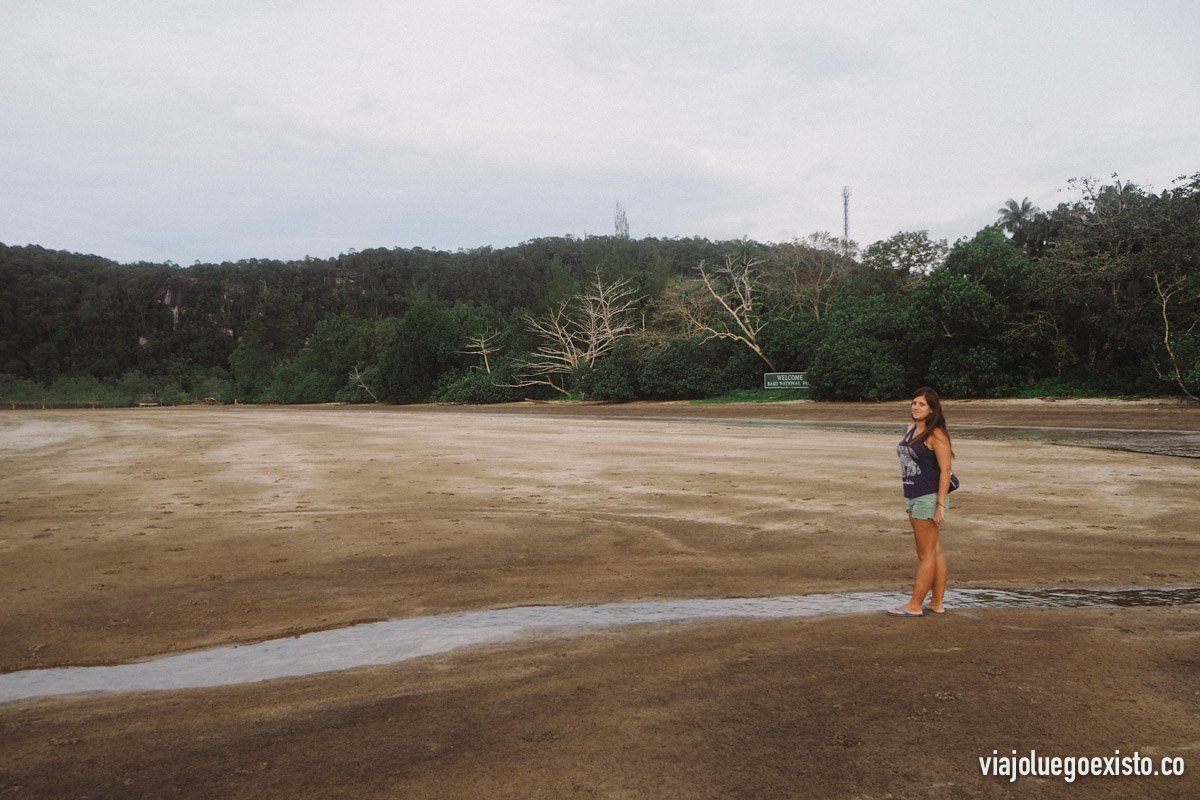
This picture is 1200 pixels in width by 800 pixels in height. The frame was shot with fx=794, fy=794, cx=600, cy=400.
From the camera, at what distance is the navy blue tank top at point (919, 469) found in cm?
541

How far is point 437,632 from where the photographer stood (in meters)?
5.46

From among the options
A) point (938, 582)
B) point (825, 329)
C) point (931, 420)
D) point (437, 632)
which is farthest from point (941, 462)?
point (825, 329)

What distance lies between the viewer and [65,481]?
13.2m

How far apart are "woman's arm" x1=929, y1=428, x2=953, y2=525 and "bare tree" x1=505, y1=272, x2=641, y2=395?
127 ft

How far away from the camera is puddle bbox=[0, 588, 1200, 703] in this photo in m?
4.67

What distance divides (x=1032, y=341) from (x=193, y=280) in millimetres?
129291

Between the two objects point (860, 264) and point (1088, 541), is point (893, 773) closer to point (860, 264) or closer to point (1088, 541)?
point (1088, 541)

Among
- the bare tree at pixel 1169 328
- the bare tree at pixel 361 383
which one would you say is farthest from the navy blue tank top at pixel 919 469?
the bare tree at pixel 361 383

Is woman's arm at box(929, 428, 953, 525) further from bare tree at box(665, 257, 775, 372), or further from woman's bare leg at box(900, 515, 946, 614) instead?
bare tree at box(665, 257, 775, 372)

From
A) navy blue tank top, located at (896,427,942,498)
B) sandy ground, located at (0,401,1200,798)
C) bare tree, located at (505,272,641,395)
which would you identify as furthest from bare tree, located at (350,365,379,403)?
navy blue tank top, located at (896,427,942,498)

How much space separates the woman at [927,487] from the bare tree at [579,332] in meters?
38.6

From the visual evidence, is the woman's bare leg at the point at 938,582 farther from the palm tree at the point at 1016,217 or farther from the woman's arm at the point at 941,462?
the palm tree at the point at 1016,217

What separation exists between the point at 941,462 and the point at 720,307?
37231mm

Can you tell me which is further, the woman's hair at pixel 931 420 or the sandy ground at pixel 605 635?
the woman's hair at pixel 931 420
